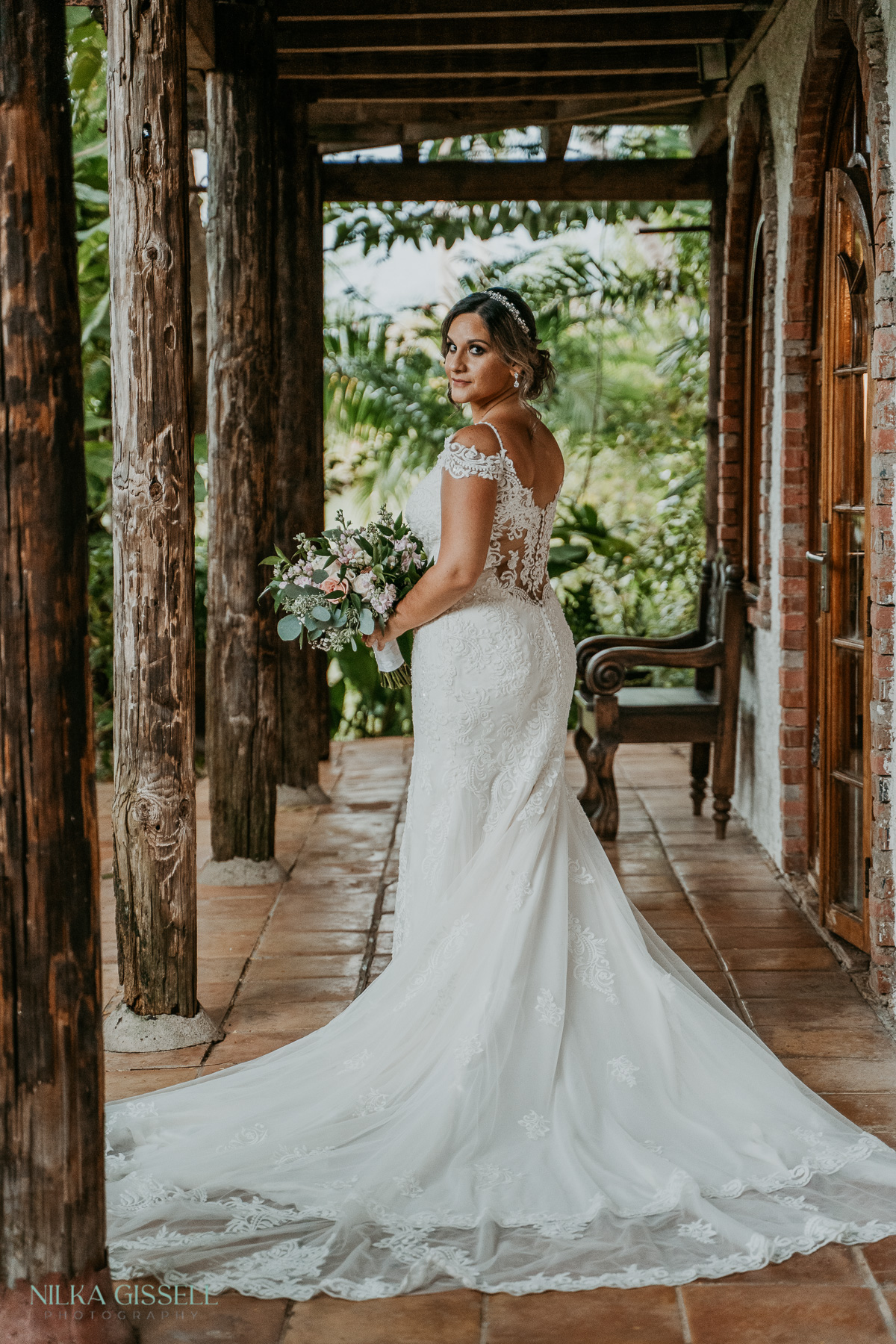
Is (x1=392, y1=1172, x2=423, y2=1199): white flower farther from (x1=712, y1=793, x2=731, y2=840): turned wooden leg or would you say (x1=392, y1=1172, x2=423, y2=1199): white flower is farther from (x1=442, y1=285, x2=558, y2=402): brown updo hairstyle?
(x1=712, y1=793, x2=731, y2=840): turned wooden leg

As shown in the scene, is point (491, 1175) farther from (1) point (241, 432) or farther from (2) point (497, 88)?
(2) point (497, 88)

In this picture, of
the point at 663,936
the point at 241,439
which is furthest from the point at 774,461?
the point at 241,439

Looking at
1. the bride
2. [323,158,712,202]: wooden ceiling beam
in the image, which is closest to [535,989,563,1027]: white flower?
the bride

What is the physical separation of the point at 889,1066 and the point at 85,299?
7.91 metres

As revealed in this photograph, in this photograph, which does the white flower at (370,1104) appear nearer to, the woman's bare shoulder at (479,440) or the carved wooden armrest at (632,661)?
the woman's bare shoulder at (479,440)

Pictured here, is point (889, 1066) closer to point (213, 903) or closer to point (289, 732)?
point (213, 903)

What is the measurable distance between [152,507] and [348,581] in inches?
26.6

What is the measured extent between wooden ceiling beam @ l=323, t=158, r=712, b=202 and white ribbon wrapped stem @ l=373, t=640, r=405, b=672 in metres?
4.91

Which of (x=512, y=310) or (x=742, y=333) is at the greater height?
(x=742, y=333)

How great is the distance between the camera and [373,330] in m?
12.0

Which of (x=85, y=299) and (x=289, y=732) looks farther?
(x=85, y=299)

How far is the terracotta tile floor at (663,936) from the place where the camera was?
2404 mm

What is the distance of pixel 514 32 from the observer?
5.83 metres

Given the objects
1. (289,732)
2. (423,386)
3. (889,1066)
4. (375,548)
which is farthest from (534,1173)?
(423,386)
